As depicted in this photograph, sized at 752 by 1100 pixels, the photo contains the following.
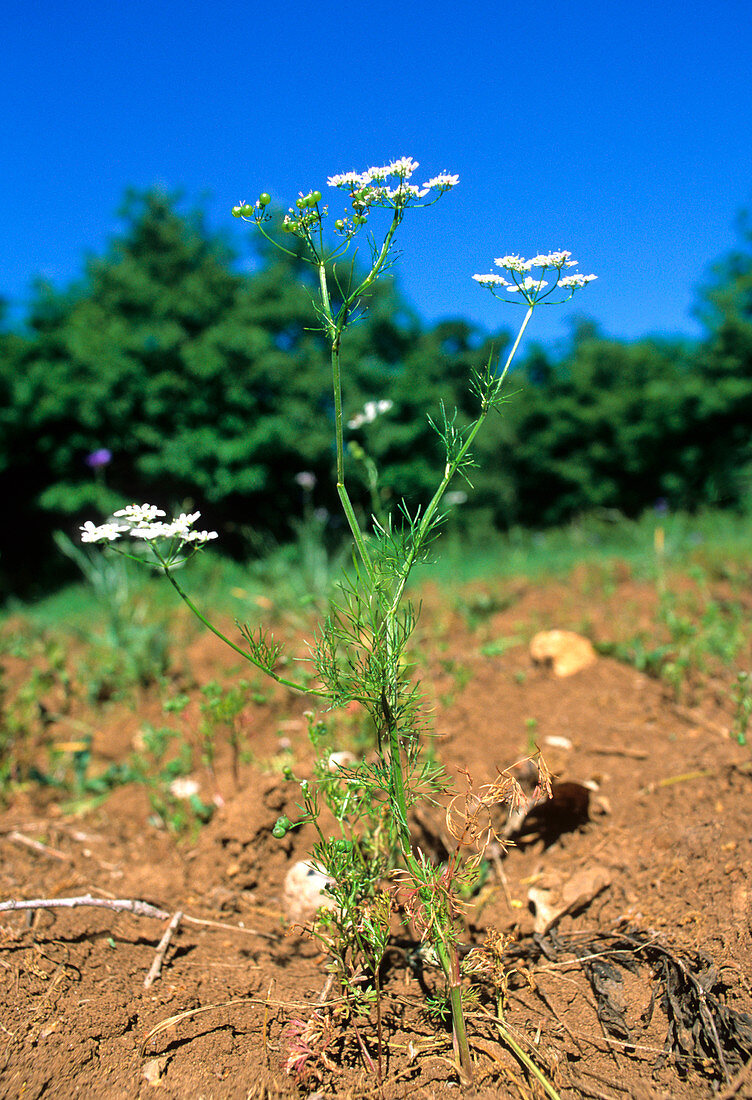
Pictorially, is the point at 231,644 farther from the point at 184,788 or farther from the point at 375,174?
the point at 184,788

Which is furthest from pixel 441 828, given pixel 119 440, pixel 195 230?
pixel 195 230

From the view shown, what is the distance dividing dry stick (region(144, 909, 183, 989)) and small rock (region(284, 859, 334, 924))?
329mm

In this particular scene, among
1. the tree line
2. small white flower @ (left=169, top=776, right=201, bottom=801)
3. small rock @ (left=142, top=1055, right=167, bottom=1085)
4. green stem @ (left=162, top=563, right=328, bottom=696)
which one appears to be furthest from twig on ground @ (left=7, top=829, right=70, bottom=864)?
the tree line

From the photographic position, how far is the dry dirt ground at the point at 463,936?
139cm

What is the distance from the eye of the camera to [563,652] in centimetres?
353

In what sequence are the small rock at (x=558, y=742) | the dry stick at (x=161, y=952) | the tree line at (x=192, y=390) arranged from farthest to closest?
the tree line at (x=192, y=390)
the small rock at (x=558, y=742)
the dry stick at (x=161, y=952)

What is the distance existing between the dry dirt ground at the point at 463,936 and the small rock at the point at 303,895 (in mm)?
57

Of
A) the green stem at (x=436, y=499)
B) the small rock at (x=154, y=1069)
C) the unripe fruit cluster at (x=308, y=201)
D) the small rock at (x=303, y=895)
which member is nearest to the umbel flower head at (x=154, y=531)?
the green stem at (x=436, y=499)

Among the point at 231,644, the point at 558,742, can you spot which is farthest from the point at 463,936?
the point at 231,644

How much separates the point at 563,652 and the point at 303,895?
6.47 ft

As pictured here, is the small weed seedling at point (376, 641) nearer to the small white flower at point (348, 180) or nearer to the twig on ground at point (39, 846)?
the small white flower at point (348, 180)

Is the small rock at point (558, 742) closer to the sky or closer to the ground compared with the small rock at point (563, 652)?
Answer: closer to the ground

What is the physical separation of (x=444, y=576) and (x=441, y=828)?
4.09m

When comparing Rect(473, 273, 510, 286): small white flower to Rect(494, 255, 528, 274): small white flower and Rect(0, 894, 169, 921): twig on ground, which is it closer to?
Rect(494, 255, 528, 274): small white flower
